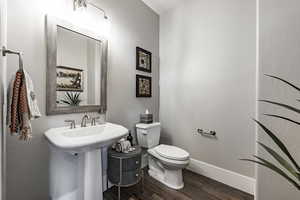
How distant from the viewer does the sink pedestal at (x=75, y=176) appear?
3.85 feet

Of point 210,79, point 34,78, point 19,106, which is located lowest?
point 19,106

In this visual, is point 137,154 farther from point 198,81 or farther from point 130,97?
point 198,81

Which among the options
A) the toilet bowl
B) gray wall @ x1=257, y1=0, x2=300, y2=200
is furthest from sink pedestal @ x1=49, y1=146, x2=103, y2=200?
gray wall @ x1=257, y1=0, x2=300, y2=200

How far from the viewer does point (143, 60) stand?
2.16 meters

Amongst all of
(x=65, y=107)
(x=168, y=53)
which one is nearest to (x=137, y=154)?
(x=65, y=107)

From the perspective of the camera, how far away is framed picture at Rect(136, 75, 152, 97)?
6.78ft

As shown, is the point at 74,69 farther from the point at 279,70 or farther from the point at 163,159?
the point at 279,70

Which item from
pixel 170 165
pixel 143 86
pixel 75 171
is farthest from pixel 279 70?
pixel 75 171

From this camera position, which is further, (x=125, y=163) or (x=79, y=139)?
(x=125, y=163)

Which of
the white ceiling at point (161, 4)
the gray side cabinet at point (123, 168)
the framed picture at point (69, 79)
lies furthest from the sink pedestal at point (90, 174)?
the white ceiling at point (161, 4)

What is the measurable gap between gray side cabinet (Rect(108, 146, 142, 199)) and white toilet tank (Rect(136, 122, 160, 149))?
0.40 m

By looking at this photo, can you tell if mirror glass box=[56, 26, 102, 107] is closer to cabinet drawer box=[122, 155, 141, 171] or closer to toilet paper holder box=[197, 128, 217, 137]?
cabinet drawer box=[122, 155, 141, 171]

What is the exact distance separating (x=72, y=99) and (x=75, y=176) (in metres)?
0.69

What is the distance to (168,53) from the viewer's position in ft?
7.76
